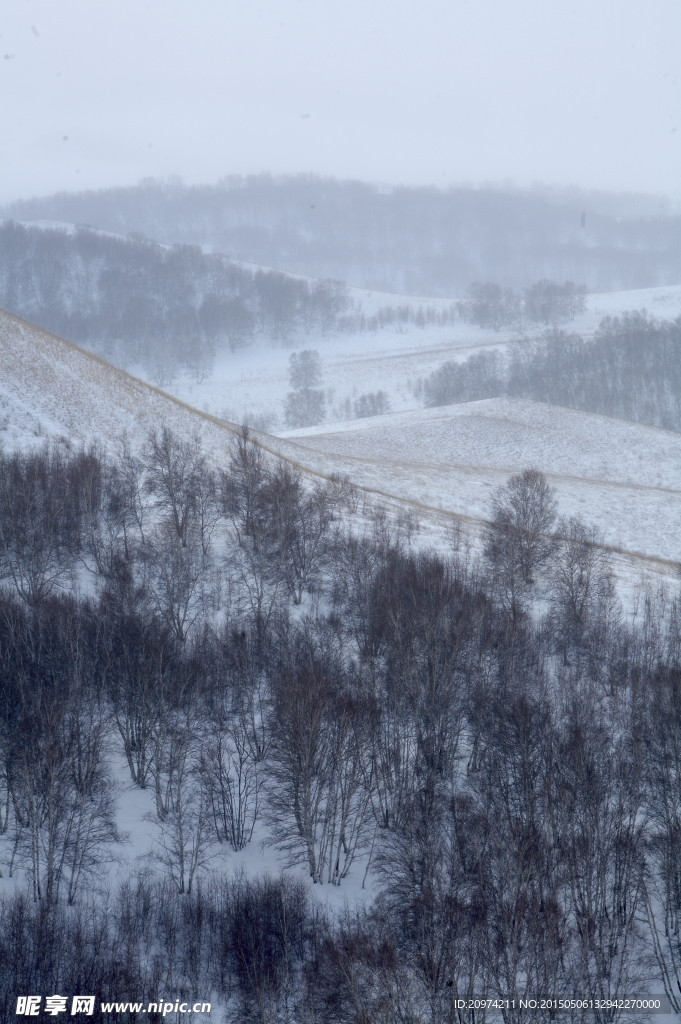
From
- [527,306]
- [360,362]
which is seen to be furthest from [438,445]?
[527,306]

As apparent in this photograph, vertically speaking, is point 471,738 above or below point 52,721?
below

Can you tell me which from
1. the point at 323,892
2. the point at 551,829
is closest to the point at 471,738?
the point at 551,829

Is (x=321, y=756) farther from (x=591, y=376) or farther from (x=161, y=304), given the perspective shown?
(x=161, y=304)

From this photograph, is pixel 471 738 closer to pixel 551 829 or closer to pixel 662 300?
pixel 551 829

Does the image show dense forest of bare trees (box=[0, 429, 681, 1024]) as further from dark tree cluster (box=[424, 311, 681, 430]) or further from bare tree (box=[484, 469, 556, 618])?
dark tree cluster (box=[424, 311, 681, 430])

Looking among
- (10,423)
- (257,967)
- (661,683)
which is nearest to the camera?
(257,967)

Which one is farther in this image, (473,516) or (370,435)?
(370,435)

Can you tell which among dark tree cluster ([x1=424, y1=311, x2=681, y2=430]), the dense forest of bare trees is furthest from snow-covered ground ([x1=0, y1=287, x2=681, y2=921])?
dark tree cluster ([x1=424, y1=311, x2=681, y2=430])
